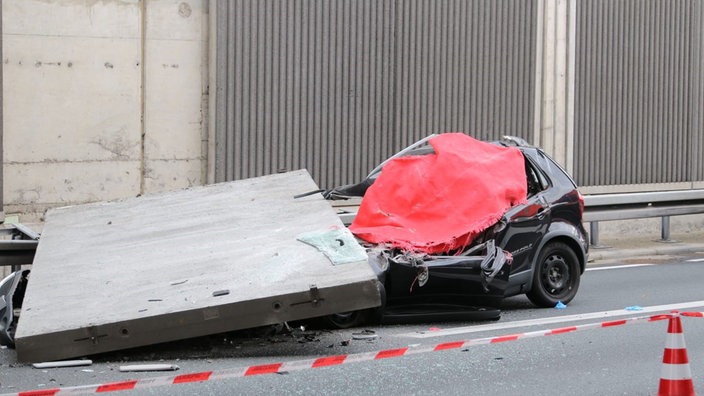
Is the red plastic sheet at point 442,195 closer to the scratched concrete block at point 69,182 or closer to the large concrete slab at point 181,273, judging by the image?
the large concrete slab at point 181,273

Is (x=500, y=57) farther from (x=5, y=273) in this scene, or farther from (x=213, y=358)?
(x=213, y=358)

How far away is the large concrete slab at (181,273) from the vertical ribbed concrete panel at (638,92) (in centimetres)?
1029

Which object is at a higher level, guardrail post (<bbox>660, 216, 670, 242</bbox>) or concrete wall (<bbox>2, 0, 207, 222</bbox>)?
concrete wall (<bbox>2, 0, 207, 222</bbox>)

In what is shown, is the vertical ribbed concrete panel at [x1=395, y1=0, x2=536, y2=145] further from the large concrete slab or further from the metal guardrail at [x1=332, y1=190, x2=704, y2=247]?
the large concrete slab

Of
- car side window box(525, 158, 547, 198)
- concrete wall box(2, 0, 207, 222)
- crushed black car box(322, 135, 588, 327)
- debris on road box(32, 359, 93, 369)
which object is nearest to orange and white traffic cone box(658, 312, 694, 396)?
crushed black car box(322, 135, 588, 327)

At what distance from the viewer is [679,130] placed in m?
22.7

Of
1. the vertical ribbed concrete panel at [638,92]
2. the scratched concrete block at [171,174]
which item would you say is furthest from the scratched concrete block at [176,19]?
the vertical ribbed concrete panel at [638,92]

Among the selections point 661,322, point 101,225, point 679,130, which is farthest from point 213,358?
point 679,130

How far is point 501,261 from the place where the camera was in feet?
36.5

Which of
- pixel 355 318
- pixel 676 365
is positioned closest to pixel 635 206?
pixel 355 318

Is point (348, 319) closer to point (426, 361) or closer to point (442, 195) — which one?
point (426, 361)

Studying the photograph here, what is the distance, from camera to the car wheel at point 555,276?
12203 mm

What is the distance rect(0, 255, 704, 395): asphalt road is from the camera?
8742mm

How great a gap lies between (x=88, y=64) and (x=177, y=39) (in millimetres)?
1408
